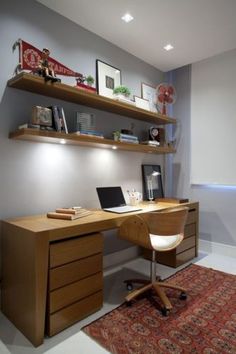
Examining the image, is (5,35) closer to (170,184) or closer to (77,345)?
(77,345)

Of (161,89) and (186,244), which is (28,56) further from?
(186,244)

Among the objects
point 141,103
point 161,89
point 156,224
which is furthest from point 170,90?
point 156,224

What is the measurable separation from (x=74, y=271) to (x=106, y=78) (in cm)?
205

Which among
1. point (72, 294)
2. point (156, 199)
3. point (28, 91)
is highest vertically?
point (28, 91)

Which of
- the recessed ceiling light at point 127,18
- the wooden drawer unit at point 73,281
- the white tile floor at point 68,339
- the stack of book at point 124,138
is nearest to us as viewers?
the white tile floor at point 68,339

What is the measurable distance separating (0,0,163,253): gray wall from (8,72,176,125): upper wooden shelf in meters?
0.08

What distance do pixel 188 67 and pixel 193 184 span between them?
67.5 inches

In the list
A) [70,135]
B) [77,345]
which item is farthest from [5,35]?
[77,345]

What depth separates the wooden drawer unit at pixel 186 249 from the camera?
110 inches

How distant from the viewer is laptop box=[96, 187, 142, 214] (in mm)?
2496

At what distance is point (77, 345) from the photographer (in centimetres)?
152

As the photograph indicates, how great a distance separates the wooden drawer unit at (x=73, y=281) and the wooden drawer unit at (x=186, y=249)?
1.17 meters

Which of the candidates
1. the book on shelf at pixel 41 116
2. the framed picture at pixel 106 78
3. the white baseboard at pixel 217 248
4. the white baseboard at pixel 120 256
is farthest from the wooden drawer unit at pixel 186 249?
the book on shelf at pixel 41 116

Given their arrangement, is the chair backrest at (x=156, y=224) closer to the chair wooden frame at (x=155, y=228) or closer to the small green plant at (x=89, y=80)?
the chair wooden frame at (x=155, y=228)
